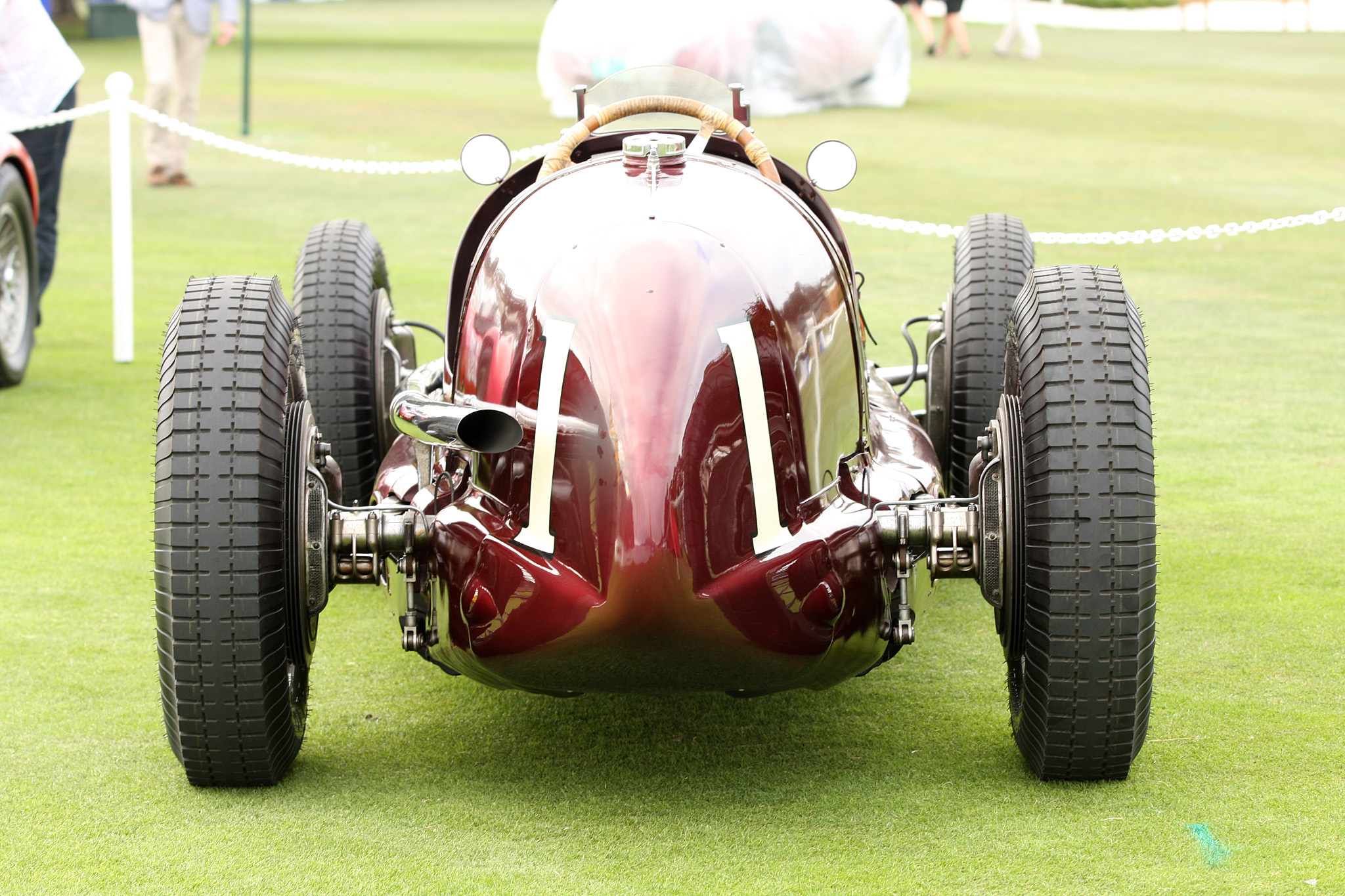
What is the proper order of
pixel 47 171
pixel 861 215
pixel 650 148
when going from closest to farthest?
pixel 650 148, pixel 861 215, pixel 47 171

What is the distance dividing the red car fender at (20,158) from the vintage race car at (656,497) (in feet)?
12.4

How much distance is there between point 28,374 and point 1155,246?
676cm

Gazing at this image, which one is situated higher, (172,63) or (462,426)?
(172,63)

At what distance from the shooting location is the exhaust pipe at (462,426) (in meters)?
2.57

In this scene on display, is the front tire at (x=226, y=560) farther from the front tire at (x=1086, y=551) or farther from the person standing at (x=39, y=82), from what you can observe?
the person standing at (x=39, y=82)

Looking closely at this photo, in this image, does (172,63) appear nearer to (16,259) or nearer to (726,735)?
(16,259)

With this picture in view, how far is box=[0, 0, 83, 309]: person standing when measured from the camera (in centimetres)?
716

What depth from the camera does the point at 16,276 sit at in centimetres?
660

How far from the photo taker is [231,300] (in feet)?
10.2

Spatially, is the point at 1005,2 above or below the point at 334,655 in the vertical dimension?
above

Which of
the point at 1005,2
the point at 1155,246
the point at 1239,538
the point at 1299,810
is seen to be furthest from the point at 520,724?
the point at 1005,2

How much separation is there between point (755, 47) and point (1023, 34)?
9.47 meters

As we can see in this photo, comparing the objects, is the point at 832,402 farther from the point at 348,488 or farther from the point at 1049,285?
the point at 348,488

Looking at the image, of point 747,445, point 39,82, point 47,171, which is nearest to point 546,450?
point 747,445
